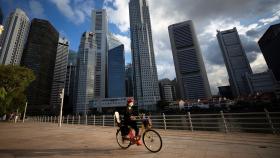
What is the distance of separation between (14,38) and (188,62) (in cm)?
17128

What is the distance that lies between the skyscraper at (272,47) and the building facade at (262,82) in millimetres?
7980

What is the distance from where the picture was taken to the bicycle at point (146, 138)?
5.05 meters

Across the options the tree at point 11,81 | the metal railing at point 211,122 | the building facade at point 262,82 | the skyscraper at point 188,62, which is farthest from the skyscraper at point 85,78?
the building facade at point 262,82

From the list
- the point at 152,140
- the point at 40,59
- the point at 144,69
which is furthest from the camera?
the point at 144,69

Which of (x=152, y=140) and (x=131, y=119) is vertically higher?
(x=131, y=119)

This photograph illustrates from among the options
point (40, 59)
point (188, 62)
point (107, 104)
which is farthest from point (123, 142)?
point (188, 62)

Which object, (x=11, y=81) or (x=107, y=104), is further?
(x=107, y=104)

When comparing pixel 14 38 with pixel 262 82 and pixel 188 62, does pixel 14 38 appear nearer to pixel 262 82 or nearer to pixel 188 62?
pixel 188 62

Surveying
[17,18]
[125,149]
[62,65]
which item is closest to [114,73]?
[62,65]

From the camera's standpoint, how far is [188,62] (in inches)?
6934

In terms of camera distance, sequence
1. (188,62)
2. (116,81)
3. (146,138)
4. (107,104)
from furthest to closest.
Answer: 1. (116,81)
2. (188,62)
3. (107,104)
4. (146,138)

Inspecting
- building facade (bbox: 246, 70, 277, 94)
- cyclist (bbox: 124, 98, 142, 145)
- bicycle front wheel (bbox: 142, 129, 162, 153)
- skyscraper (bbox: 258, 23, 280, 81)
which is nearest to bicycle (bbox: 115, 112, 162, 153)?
bicycle front wheel (bbox: 142, 129, 162, 153)

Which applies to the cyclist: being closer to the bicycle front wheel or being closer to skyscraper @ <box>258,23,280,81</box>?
the bicycle front wheel

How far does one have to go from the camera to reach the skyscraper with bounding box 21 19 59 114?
136000 millimetres
